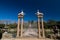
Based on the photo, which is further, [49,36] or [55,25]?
[55,25]

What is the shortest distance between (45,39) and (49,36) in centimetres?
52

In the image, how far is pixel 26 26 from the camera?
42.8ft

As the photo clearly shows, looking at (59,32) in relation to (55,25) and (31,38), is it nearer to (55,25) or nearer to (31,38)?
(55,25)

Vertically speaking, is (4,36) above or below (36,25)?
below

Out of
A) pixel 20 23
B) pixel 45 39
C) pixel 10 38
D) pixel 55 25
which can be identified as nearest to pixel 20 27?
pixel 20 23

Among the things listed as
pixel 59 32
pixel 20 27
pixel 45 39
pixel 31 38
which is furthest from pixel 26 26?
pixel 59 32

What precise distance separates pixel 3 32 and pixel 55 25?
17.7 feet

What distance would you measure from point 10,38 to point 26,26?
79.0 inches

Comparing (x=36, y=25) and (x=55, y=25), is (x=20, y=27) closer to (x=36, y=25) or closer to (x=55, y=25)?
(x=36, y=25)

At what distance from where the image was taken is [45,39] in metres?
12.1

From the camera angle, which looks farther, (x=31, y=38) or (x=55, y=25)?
(x=55, y=25)

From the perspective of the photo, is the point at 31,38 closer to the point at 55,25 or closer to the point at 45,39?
the point at 45,39

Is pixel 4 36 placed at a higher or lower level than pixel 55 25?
lower

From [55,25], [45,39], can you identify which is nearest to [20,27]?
[45,39]
